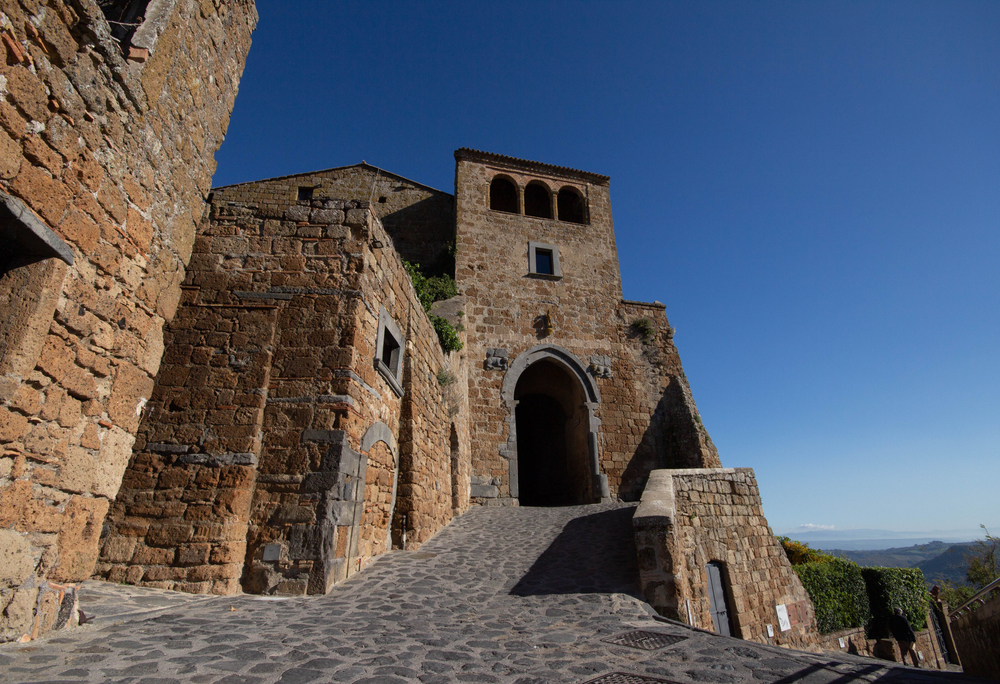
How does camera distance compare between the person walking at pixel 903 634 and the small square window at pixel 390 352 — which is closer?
the small square window at pixel 390 352

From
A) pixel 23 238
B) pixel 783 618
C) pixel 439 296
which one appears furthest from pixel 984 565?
pixel 23 238

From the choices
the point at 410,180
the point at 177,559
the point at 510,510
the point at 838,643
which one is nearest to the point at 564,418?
the point at 510,510

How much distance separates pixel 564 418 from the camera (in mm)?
15633

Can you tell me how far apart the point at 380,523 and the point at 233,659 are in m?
3.17

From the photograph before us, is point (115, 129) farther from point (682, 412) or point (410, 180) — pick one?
point (410, 180)

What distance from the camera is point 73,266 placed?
2939mm

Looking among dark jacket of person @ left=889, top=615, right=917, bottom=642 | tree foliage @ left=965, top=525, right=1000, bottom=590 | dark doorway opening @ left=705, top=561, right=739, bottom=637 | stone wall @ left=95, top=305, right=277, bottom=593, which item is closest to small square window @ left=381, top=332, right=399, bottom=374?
stone wall @ left=95, top=305, right=277, bottom=593

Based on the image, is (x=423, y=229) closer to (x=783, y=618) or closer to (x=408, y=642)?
(x=783, y=618)

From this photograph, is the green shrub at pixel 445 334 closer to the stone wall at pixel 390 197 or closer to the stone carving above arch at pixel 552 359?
the stone carving above arch at pixel 552 359

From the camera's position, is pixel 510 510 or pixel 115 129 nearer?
pixel 115 129

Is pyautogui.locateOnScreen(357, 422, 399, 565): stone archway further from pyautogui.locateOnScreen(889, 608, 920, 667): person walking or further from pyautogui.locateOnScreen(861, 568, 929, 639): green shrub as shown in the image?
pyautogui.locateOnScreen(861, 568, 929, 639): green shrub

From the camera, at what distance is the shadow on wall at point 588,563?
5.47m

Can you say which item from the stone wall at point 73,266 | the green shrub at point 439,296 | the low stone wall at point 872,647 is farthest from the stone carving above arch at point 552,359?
the stone wall at point 73,266

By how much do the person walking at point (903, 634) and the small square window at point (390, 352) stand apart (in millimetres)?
12439
